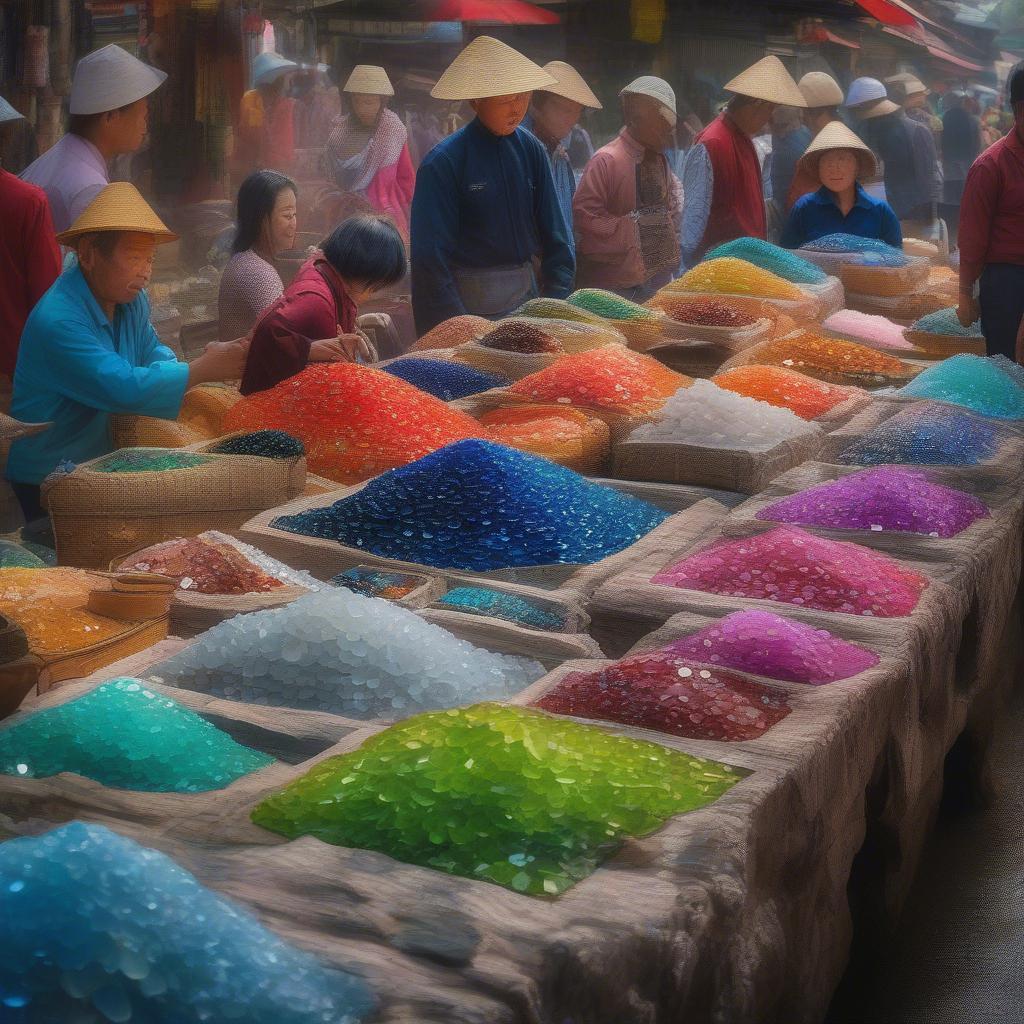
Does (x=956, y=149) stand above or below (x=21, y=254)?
below

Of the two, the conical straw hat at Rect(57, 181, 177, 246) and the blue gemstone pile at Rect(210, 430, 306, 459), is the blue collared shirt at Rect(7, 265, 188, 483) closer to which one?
the conical straw hat at Rect(57, 181, 177, 246)

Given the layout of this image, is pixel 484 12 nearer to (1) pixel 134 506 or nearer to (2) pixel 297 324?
(2) pixel 297 324

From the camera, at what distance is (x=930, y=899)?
205cm

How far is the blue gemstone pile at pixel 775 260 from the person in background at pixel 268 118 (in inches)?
74.4

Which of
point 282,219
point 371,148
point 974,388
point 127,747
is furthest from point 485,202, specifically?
point 127,747

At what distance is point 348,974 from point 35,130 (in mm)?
3498

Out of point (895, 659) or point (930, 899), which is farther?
point (930, 899)

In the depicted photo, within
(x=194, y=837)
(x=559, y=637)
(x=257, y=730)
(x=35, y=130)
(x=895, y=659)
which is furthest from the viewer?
(x=35, y=130)

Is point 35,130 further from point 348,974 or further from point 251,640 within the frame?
point 348,974

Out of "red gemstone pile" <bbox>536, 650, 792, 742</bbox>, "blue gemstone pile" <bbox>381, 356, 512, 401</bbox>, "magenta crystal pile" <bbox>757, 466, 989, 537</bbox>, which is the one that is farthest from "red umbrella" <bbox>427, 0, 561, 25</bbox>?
"red gemstone pile" <bbox>536, 650, 792, 742</bbox>

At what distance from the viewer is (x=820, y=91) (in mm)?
7262

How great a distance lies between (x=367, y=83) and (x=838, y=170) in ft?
6.78

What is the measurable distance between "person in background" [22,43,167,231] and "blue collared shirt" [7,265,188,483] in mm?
707

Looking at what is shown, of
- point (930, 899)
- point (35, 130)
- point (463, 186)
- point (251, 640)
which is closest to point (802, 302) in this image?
point (463, 186)
